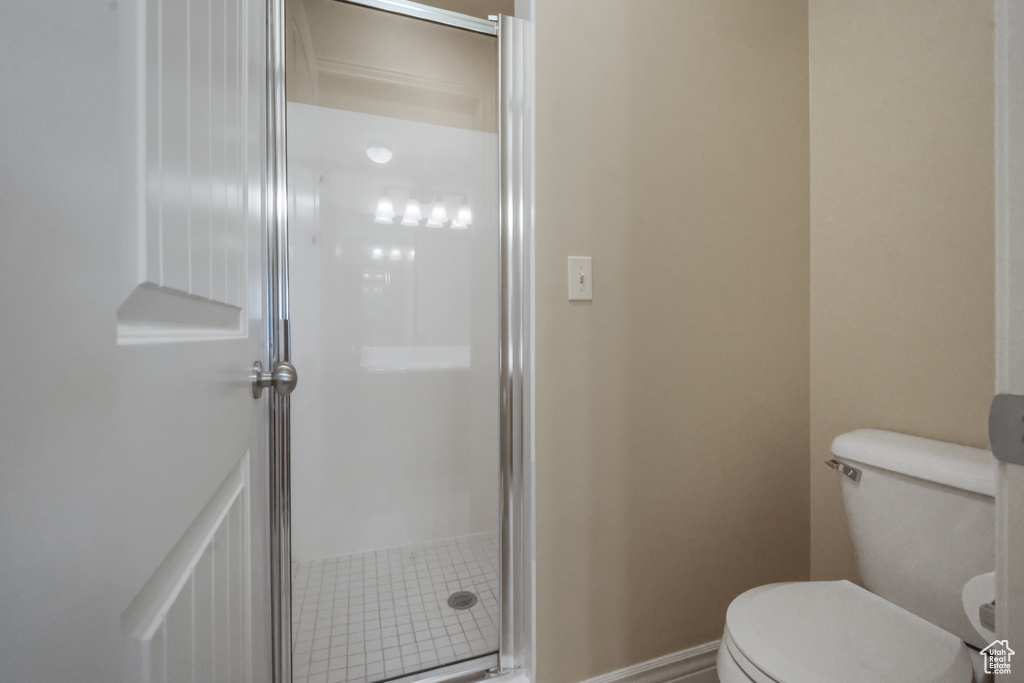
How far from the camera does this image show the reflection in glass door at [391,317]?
4.85 feet

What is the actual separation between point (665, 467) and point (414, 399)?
0.93 m

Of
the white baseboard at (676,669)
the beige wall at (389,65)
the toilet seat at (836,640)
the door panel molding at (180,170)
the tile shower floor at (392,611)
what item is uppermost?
the beige wall at (389,65)

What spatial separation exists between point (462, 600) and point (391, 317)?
38.7 inches

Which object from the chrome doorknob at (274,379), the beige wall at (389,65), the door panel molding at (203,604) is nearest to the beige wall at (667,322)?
the beige wall at (389,65)

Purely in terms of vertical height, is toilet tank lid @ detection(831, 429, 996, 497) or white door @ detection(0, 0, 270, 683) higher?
white door @ detection(0, 0, 270, 683)

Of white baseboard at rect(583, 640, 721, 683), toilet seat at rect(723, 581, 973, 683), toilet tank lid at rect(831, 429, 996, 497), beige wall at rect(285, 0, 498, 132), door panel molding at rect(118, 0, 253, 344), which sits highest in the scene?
beige wall at rect(285, 0, 498, 132)

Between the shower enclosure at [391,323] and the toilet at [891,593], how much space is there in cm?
75

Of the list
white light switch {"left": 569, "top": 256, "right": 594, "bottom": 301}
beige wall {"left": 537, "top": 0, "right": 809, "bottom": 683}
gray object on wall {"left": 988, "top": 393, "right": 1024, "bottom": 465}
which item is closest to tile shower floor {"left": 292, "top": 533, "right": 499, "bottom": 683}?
beige wall {"left": 537, "top": 0, "right": 809, "bottom": 683}

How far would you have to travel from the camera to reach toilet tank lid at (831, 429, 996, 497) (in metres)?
0.92

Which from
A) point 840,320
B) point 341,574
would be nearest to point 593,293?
point 840,320

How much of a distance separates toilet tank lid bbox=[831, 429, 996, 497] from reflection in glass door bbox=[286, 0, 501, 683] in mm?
1003

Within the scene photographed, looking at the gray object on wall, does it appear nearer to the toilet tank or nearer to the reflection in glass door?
the toilet tank

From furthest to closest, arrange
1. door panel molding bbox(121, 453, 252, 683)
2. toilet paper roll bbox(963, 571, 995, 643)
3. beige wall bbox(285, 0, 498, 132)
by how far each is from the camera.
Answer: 1. beige wall bbox(285, 0, 498, 132)
2. toilet paper roll bbox(963, 571, 995, 643)
3. door panel molding bbox(121, 453, 252, 683)

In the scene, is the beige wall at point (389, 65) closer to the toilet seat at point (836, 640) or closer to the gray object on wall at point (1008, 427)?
the gray object on wall at point (1008, 427)
